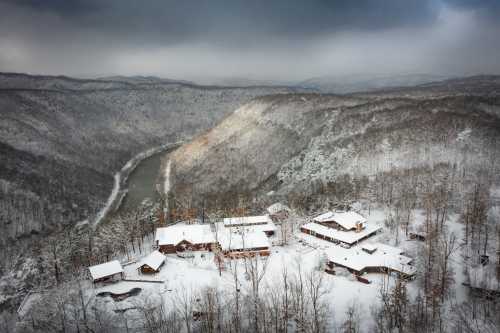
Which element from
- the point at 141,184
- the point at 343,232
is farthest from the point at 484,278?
the point at 141,184

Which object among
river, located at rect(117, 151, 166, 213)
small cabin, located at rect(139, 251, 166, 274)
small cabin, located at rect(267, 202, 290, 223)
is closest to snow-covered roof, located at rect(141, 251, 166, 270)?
small cabin, located at rect(139, 251, 166, 274)

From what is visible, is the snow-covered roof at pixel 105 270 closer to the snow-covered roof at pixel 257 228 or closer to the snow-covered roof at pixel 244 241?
the snow-covered roof at pixel 244 241

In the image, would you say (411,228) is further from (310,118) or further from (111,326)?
(310,118)

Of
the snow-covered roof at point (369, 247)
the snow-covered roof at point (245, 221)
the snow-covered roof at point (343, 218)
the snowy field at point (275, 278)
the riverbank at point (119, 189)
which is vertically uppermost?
the snow-covered roof at point (343, 218)

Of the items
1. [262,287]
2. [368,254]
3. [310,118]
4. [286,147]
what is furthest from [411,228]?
[310,118]

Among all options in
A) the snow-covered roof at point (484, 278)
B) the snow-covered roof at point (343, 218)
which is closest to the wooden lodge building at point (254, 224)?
the snow-covered roof at point (343, 218)

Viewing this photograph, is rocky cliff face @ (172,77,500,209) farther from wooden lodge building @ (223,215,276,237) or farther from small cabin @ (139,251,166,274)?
small cabin @ (139,251,166,274)
